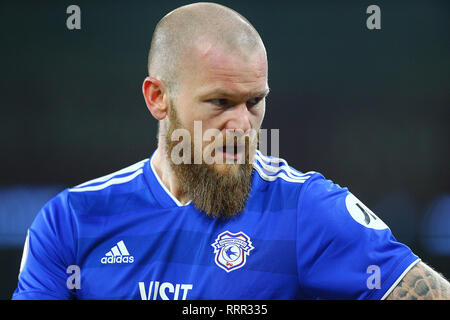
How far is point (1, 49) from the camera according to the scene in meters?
3.63

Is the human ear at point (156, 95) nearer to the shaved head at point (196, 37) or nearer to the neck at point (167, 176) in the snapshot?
the shaved head at point (196, 37)

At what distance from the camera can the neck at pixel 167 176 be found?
1876 millimetres

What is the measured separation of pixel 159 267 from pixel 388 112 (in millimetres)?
2623

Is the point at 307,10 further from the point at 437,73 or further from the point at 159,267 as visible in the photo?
the point at 159,267

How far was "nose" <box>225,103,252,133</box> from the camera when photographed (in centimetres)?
170

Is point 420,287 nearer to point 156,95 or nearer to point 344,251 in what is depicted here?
point 344,251

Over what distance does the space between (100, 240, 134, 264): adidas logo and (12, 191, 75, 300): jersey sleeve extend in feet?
0.40

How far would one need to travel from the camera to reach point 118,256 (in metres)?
1.75

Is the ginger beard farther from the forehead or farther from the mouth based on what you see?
the forehead

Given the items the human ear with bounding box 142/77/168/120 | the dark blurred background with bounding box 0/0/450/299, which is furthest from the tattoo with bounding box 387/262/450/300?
the dark blurred background with bounding box 0/0/450/299

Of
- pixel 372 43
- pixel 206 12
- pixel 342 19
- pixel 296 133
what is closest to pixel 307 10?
pixel 342 19

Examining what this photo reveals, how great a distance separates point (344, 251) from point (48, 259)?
3.31ft
